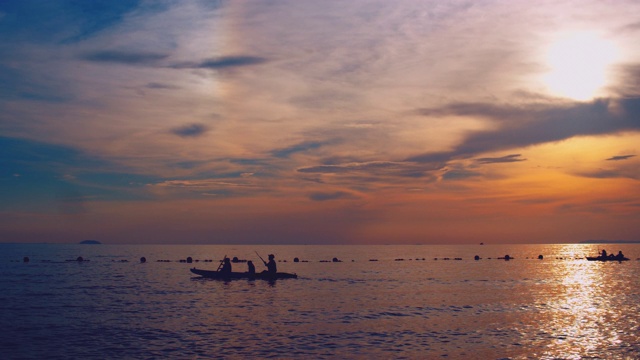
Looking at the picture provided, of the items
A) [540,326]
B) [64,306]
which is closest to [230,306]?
[64,306]

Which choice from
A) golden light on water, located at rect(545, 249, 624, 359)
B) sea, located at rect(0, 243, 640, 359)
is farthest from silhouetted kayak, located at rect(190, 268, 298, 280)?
golden light on water, located at rect(545, 249, 624, 359)

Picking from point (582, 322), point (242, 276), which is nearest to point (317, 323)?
point (582, 322)

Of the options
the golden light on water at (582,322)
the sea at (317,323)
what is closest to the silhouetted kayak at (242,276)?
the sea at (317,323)

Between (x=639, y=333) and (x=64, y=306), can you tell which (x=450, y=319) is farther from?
(x=64, y=306)

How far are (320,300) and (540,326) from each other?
20.1 meters

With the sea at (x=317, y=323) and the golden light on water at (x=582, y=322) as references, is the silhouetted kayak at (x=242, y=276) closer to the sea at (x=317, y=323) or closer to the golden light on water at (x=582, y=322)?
the sea at (x=317, y=323)

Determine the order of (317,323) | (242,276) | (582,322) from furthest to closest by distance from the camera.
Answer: (242,276)
(582,322)
(317,323)

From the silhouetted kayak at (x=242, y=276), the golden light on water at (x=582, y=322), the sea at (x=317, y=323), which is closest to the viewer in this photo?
the sea at (x=317, y=323)

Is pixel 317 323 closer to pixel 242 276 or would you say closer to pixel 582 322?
pixel 582 322

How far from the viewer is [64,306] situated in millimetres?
45688

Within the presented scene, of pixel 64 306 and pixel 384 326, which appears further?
pixel 64 306

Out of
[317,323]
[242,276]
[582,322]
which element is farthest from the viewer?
[242,276]

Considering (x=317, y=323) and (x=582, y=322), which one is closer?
(x=317, y=323)

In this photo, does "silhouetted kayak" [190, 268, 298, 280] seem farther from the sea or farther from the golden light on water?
the golden light on water
